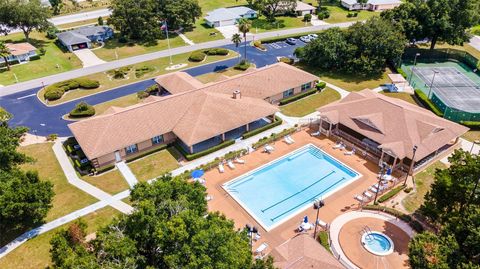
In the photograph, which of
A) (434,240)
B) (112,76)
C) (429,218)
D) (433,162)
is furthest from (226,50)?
(434,240)

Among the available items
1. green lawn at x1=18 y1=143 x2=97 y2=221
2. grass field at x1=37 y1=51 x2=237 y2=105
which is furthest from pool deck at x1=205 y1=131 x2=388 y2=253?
grass field at x1=37 y1=51 x2=237 y2=105

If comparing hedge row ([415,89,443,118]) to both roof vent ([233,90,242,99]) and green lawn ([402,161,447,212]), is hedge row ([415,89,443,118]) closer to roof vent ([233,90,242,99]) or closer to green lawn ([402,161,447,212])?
green lawn ([402,161,447,212])

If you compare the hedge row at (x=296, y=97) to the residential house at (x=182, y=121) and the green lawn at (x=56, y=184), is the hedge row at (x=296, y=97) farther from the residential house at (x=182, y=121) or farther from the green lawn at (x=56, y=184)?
the green lawn at (x=56, y=184)

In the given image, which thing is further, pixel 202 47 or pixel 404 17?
pixel 202 47

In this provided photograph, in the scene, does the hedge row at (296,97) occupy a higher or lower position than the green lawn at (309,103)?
higher

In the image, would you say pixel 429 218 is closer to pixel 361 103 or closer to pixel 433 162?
pixel 433 162

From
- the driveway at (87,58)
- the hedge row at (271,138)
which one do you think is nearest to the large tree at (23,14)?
the driveway at (87,58)
